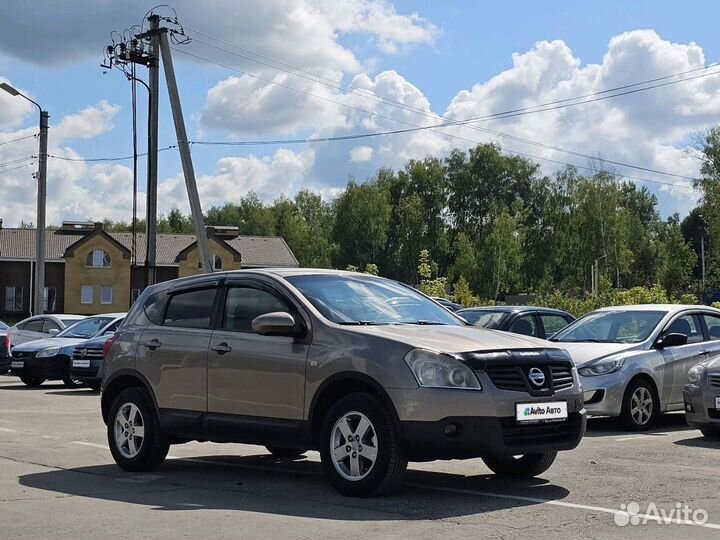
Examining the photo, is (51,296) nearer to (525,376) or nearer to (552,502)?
(525,376)

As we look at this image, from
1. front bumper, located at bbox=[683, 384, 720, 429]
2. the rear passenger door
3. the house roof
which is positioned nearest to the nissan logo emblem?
the rear passenger door

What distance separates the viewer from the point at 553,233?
8762cm

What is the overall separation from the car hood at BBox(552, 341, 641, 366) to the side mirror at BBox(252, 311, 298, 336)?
5.58 m

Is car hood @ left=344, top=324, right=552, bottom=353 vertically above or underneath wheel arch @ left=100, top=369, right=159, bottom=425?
above

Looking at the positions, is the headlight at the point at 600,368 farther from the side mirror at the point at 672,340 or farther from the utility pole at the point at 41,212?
the utility pole at the point at 41,212

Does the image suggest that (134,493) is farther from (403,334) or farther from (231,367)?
(403,334)

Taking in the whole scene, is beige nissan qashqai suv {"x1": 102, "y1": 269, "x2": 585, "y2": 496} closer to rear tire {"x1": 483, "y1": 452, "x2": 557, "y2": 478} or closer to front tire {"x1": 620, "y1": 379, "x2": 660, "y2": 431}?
rear tire {"x1": 483, "y1": 452, "x2": 557, "y2": 478}

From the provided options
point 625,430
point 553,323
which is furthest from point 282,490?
point 553,323

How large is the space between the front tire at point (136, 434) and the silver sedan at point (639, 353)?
5674 millimetres

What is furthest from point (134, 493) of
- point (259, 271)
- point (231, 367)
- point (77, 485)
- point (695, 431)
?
point (695, 431)

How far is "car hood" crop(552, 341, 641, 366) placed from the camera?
44.1 ft

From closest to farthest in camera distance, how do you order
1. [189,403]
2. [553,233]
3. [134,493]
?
[134,493]
[189,403]
[553,233]

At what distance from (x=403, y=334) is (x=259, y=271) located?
193cm

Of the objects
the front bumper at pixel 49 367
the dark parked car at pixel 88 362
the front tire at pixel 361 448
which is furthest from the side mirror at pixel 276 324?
the front bumper at pixel 49 367
